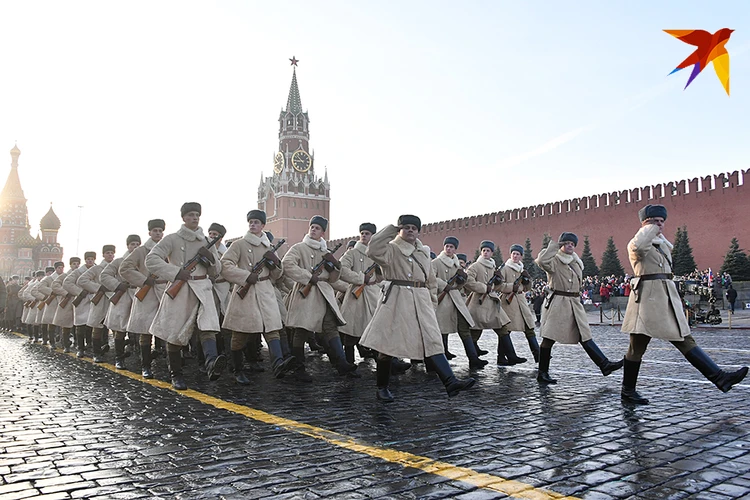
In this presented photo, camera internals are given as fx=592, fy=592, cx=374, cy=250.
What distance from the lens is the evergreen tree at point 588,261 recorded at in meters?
39.7

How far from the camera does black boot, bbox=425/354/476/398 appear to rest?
4750mm

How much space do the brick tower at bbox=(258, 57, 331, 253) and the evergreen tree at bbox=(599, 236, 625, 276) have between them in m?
54.4

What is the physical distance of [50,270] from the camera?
552 inches

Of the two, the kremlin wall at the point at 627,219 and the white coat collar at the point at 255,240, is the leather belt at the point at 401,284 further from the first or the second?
the kremlin wall at the point at 627,219

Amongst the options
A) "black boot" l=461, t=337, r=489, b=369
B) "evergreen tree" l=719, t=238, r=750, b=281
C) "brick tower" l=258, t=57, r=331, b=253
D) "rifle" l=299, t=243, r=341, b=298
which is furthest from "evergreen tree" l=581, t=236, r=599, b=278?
"brick tower" l=258, t=57, r=331, b=253

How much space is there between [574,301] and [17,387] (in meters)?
6.21

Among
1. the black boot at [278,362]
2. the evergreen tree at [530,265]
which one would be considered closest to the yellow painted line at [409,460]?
the black boot at [278,362]

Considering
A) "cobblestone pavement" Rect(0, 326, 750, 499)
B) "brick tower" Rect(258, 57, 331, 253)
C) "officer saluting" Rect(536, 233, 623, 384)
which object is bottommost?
"cobblestone pavement" Rect(0, 326, 750, 499)

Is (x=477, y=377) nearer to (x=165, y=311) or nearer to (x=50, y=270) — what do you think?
(x=165, y=311)

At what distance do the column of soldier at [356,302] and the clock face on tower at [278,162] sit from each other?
8307 cm

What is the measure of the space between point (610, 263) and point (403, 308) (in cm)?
3706

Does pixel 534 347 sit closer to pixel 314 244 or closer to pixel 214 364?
pixel 314 244

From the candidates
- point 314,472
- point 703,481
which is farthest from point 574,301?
point 314,472

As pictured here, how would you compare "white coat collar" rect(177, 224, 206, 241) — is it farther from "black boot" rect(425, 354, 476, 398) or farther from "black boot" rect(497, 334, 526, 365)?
"black boot" rect(497, 334, 526, 365)
